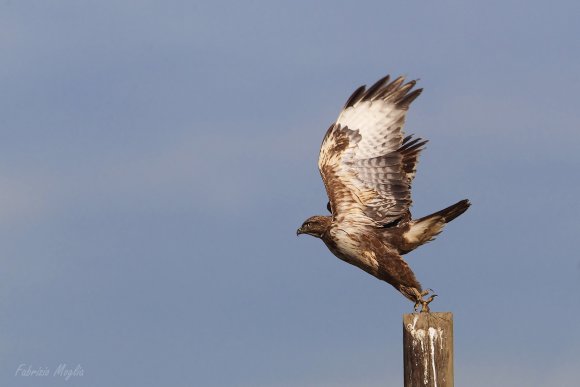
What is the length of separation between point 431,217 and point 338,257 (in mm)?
1157

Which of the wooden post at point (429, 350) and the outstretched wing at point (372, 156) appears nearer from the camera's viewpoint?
the wooden post at point (429, 350)

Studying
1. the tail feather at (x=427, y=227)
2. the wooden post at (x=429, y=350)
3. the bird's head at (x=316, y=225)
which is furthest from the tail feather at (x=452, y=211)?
the wooden post at (x=429, y=350)

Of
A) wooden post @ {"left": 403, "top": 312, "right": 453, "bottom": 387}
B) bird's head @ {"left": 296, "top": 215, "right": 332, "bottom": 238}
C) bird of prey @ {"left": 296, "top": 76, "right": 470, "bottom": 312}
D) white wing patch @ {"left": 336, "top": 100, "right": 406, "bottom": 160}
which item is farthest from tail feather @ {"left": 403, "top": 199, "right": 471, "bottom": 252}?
wooden post @ {"left": 403, "top": 312, "right": 453, "bottom": 387}

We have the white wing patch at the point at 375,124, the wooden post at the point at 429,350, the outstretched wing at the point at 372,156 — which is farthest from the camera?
the white wing patch at the point at 375,124

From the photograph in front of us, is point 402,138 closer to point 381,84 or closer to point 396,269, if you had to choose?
point 381,84

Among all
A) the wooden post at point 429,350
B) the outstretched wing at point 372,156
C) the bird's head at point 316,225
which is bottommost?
the wooden post at point 429,350

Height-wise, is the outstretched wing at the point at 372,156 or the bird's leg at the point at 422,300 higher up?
the outstretched wing at the point at 372,156

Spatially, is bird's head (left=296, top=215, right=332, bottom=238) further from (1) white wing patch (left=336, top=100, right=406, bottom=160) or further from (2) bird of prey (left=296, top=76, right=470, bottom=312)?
(1) white wing patch (left=336, top=100, right=406, bottom=160)

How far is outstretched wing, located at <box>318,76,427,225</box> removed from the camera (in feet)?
41.1

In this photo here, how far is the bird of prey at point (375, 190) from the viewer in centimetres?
1195

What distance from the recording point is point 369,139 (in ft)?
42.9

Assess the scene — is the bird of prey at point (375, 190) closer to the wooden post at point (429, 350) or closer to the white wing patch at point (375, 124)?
→ the white wing patch at point (375, 124)

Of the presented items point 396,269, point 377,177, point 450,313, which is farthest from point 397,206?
point 450,313

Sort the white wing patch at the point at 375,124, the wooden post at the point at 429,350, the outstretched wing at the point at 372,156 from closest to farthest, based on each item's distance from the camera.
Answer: the wooden post at the point at 429,350, the outstretched wing at the point at 372,156, the white wing patch at the point at 375,124
